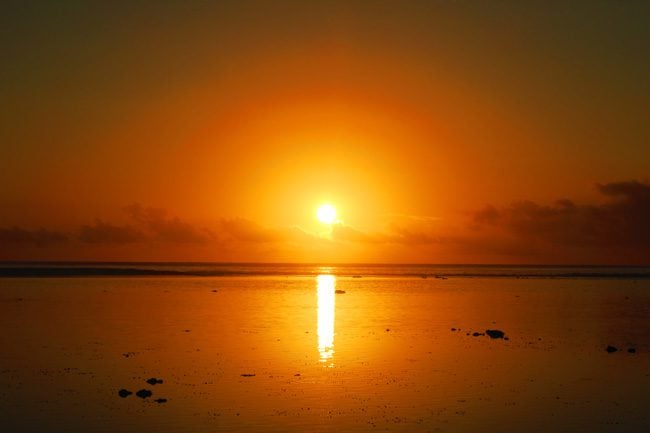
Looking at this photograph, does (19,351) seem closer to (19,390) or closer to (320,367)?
(19,390)

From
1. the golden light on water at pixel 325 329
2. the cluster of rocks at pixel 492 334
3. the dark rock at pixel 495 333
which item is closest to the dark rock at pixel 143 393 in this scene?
the golden light on water at pixel 325 329

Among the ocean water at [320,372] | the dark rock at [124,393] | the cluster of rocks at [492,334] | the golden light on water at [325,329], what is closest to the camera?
the ocean water at [320,372]

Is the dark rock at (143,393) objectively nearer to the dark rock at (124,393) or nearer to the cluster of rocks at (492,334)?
the dark rock at (124,393)

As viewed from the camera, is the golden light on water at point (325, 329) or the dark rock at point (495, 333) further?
the dark rock at point (495, 333)

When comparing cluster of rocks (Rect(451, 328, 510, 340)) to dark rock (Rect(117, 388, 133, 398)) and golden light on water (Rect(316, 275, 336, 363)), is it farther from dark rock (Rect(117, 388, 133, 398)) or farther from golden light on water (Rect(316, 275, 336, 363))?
dark rock (Rect(117, 388, 133, 398))

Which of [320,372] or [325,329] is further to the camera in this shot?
[325,329]

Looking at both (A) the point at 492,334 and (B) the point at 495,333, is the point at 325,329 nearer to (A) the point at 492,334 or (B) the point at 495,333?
(A) the point at 492,334

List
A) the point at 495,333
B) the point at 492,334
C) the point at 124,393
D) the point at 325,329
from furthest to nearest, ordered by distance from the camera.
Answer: the point at 325,329
the point at 495,333
the point at 492,334
the point at 124,393

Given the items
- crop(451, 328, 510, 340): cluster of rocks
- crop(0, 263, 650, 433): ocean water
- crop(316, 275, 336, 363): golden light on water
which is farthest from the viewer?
crop(451, 328, 510, 340): cluster of rocks

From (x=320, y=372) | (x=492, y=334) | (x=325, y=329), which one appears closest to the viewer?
(x=320, y=372)

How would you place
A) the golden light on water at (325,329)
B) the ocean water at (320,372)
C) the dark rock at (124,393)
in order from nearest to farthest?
the ocean water at (320,372), the dark rock at (124,393), the golden light on water at (325,329)

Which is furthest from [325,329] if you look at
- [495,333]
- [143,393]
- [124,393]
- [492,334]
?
[124,393]

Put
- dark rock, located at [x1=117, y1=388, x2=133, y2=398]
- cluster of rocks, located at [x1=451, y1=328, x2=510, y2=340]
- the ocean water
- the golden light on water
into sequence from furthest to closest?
1. cluster of rocks, located at [x1=451, y1=328, x2=510, y2=340]
2. the golden light on water
3. dark rock, located at [x1=117, y1=388, x2=133, y2=398]
4. the ocean water

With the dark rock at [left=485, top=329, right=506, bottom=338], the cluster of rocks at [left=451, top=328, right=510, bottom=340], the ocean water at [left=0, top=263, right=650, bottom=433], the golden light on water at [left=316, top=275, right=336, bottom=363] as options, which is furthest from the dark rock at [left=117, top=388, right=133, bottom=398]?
the dark rock at [left=485, top=329, right=506, bottom=338]
